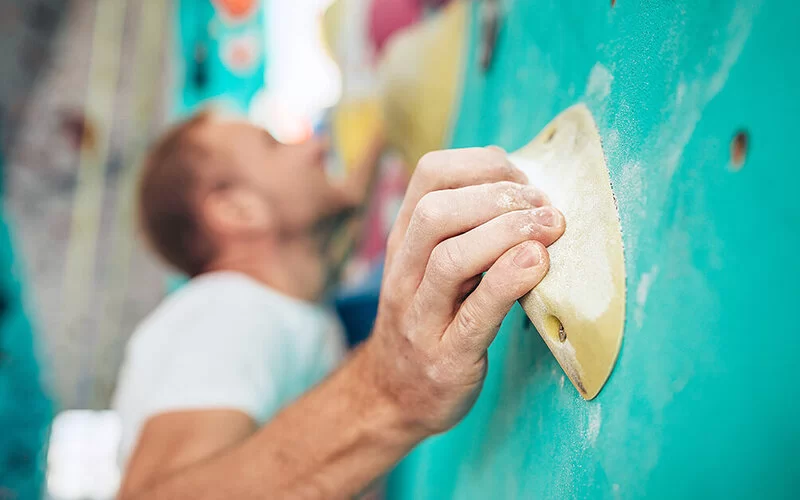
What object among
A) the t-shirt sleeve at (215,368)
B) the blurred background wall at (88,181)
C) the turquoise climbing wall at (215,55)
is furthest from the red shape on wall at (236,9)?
the t-shirt sleeve at (215,368)

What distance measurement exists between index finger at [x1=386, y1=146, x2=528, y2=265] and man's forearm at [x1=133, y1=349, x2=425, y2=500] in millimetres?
184

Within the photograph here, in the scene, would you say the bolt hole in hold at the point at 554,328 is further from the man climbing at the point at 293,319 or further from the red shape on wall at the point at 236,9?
the red shape on wall at the point at 236,9

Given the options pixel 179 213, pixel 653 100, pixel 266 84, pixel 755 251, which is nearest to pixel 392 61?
pixel 179 213

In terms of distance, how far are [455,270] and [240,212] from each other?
0.91 metres

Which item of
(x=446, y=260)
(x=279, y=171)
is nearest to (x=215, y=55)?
(x=279, y=171)

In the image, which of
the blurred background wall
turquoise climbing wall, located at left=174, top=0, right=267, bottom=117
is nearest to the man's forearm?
the blurred background wall

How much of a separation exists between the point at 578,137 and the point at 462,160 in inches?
3.4

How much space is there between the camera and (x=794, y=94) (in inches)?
10.2

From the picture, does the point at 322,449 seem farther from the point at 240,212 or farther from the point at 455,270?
the point at 240,212

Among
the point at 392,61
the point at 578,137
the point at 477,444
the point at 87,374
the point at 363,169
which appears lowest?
the point at 87,374

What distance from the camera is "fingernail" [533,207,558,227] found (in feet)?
1.31

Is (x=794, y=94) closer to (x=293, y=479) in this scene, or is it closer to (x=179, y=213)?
(x=293, y=479)

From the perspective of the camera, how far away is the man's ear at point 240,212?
1244 millimetres

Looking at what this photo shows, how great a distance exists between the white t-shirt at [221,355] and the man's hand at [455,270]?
368 mm
